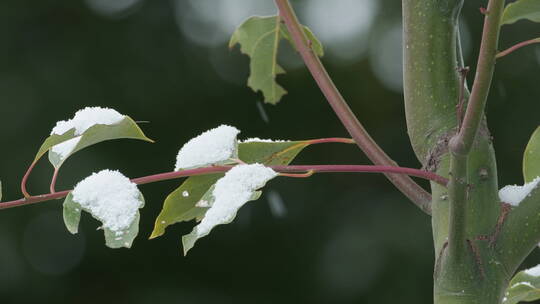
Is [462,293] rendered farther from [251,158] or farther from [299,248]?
[299,248]

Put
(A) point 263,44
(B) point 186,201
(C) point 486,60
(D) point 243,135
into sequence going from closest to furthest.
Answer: (C) point 486,60, (B) point 186,201, (A) point 263,44, (D) point 243,135

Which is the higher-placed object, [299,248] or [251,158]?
[251,158]

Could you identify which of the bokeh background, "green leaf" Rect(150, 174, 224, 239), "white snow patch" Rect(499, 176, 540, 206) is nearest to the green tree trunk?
"white snow patch" Rect(499, 176, 540, 206)

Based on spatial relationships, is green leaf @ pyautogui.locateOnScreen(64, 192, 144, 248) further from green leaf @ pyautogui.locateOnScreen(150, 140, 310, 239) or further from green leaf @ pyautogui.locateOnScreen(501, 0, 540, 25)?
green leaf @ pyautogui.locateOnScreen(501, 0, 540, 25)

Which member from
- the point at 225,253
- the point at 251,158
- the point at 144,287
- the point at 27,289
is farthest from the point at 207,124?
the point at 251,158

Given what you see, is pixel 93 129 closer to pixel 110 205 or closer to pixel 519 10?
pixel 110 205

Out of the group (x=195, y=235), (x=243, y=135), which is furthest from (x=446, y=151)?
(x=243, y=135)
